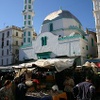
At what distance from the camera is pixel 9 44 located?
45.2m

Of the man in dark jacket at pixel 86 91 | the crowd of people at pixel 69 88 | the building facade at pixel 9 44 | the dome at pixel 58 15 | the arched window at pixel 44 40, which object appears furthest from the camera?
the building facade at pixel 9 44

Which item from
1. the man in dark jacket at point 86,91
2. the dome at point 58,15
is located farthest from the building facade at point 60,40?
the man in dark jacket at point 86,91

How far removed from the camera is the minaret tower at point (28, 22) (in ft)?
130

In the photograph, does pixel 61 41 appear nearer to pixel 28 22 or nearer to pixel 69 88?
pixel 28 22

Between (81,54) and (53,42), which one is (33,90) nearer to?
(81,54)

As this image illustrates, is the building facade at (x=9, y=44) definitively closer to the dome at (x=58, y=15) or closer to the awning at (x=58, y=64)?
the dome at (x=58, y=15)

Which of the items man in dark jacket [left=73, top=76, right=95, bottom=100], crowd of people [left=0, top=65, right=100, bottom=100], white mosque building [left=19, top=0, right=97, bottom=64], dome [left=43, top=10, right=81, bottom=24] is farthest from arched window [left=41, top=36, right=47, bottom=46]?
man in dark jacket [left=73, top=76, right=95, bottom=100]

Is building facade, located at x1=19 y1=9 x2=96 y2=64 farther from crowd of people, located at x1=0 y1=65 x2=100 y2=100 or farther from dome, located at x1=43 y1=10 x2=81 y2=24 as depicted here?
crowd of people, located at x1=0 y1=65 x2=100 y2=100

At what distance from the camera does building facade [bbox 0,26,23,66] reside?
43944mm

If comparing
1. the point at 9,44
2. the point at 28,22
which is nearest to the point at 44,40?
the point at 28,22

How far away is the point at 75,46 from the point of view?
96.2 ft

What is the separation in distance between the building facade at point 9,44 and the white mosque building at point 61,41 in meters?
7.33

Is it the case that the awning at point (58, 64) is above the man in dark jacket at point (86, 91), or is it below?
above

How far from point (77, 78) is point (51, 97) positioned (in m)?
4.61
